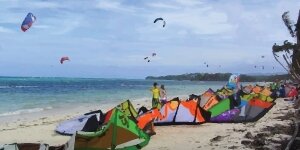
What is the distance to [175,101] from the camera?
13523 mm

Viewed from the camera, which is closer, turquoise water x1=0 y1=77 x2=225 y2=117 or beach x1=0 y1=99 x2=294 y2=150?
beach x1=0 y1=99 x2=294 y2=150

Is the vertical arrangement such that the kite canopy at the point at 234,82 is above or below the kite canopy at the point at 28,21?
below

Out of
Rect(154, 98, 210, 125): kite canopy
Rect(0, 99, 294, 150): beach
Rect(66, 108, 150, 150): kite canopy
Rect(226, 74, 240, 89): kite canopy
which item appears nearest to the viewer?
Rect(66, 108, 150, 150): kite canopy

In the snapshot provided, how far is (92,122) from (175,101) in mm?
3445

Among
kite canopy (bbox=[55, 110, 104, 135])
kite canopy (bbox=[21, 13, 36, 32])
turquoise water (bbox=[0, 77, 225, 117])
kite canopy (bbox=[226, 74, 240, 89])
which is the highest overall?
kite canopy (bbox=[21, 13, 36, 32])

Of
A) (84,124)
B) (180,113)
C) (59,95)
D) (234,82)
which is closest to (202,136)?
(180,113)

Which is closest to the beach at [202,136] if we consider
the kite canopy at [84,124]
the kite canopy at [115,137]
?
the kite canopy at [84,124]

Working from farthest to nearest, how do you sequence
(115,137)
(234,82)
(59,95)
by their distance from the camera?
1. (59,95)
2. (234,82)
3. (115,137)

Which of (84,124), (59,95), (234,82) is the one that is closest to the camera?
(84,124)

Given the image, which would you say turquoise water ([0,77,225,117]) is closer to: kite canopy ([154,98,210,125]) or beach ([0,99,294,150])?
beach ([0,99,294,150])

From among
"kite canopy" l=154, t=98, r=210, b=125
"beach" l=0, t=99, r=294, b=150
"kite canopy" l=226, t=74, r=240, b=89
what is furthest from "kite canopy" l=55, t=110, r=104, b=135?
"kite canopy" l=226, t=74, r=240, b=89

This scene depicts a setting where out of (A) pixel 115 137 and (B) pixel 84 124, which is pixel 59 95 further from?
(A) pixel 115 137

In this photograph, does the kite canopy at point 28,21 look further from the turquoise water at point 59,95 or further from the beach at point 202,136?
the turquoise water at point 59,95

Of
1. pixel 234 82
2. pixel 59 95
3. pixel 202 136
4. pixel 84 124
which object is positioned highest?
pixel 234 82
